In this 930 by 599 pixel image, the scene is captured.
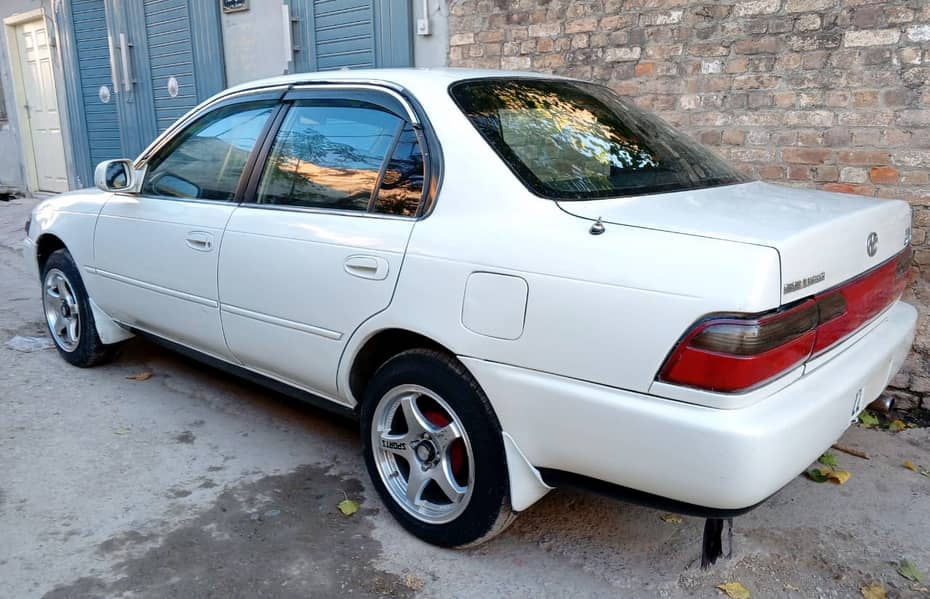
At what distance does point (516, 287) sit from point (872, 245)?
4.00 ft

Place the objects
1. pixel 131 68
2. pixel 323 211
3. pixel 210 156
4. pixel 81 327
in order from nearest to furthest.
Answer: pixel 323 211
pixel 210 156
pixel 81 327
pixel 131 68

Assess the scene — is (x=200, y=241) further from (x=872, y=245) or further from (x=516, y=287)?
(x=872, y=245)

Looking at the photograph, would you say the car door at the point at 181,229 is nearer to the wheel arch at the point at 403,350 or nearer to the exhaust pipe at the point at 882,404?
the wheel arch at the point at 403,350

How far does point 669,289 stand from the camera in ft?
6.63

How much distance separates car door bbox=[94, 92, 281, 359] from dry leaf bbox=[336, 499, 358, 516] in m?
0.95

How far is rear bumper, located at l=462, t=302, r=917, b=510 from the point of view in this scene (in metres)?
1.99

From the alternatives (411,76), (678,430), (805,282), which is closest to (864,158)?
(805,282)

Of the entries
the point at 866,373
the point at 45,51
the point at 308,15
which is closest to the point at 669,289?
the point at 866,373

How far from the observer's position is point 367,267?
2.73 meters

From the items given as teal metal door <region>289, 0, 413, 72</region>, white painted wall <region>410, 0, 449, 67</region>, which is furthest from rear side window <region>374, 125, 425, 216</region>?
teal metal door <region>289, 0, 413, 72</region>

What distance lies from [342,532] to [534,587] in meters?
0.77

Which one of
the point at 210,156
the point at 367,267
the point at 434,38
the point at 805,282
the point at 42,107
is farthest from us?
the point at 42,107

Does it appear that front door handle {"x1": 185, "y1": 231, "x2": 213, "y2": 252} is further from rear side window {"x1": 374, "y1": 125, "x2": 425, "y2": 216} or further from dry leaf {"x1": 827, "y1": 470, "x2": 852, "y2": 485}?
dry leaf {"x1": 827, "y1": 470, "x2": 852, "y2": 485}

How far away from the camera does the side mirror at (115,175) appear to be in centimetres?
391
